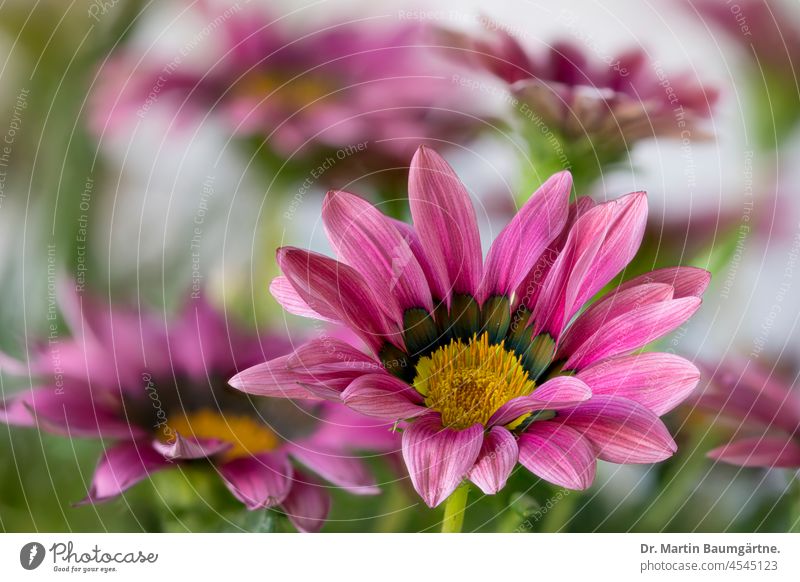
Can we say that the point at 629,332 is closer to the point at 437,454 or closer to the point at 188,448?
the point at 437,454

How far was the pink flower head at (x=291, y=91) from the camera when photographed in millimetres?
445

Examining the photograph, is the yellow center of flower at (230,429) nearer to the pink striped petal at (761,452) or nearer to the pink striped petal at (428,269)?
the pink striped petal at (428,269)

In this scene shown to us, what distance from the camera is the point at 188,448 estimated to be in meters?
0.43

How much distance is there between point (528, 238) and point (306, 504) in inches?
7.5

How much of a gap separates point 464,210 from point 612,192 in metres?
0.09

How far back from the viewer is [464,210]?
1.41 ft

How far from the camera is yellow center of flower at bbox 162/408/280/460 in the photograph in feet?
1.45

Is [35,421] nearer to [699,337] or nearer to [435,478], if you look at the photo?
[435,478]

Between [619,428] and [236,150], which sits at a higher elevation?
[236,150]

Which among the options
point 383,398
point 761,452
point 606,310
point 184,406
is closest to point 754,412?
point 761,452

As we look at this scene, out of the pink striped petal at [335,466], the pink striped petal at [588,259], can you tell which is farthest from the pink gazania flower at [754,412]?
the pink striped petal at [335,466]
